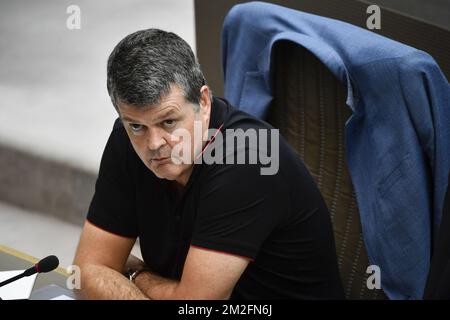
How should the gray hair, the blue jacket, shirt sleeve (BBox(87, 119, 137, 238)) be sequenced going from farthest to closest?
1. shirt sleeve (BBox(87, 119, 137, 238))
2. the blue jacket
3. the gray hair

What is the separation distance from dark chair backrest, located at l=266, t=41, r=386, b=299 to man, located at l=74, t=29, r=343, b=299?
0.57 feet

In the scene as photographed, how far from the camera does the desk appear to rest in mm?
1510

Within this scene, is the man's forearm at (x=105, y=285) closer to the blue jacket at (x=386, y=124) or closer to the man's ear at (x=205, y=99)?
the man's ear at (x=205, y=99)

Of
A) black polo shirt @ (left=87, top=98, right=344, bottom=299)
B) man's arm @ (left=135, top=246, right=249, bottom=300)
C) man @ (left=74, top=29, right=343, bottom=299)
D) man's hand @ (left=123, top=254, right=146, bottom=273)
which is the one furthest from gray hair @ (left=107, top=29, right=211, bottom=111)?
man's hand @ (left=123, top=254, right=146, bottom=273)

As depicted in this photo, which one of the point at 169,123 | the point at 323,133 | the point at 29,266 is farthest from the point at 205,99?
the point at 29,266

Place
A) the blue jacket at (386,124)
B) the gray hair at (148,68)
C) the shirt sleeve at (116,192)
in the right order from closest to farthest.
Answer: the gray hair at (148,68), the blue jacket at (386,124), the shirt sleeve at (116,192)

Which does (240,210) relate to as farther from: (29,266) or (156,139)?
(29,266)

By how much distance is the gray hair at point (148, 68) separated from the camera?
141cm

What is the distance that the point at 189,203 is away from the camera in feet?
5.17

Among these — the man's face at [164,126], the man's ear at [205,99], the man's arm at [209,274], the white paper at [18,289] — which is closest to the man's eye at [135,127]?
the man's face at [164,126]

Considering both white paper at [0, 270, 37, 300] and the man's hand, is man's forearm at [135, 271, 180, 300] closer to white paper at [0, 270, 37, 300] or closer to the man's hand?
the man's hand

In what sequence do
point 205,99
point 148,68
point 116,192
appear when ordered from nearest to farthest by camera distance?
point 148,68 → point 205,99 → point 116,192

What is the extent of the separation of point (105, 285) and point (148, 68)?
46 centimetres

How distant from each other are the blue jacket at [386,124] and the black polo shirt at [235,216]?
0.46 ft
